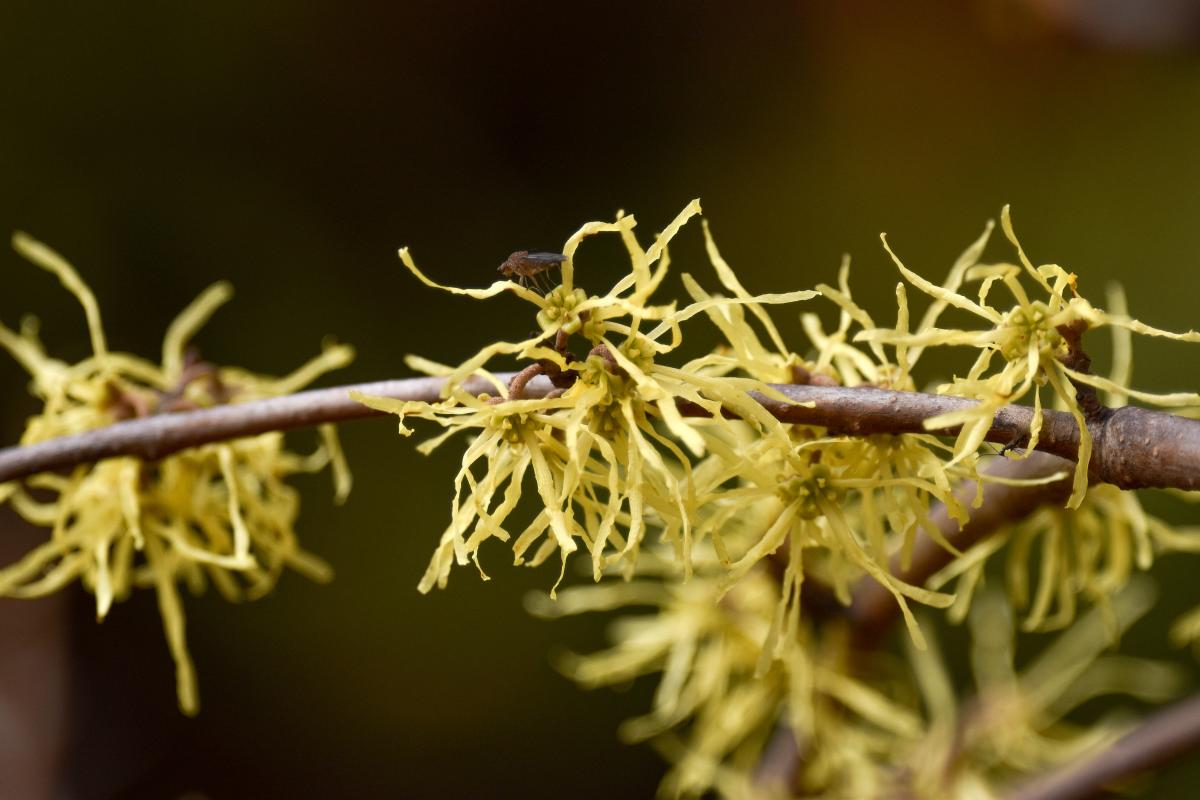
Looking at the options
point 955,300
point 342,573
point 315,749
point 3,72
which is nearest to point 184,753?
point 315,749

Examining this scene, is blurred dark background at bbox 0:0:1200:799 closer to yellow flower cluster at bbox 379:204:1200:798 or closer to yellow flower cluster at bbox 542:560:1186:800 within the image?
yellow flower cluster at bbox 542:560:1186:800

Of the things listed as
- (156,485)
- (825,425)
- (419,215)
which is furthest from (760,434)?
(419,215)

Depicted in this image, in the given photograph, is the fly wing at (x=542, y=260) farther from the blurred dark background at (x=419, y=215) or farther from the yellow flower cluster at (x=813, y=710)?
the blurred dark background at (x=419, y=215)

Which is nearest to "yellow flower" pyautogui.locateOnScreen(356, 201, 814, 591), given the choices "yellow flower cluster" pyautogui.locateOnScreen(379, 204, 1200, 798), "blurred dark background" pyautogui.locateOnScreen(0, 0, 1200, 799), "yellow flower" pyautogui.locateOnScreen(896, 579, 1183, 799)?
"yellow flower cluster" pyautogui.locateOnScreen(379, 204, 1200, 798)

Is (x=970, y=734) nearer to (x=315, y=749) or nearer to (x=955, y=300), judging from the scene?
(x=955, y=300)

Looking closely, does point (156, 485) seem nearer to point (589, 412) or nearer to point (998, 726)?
point (589, 412)

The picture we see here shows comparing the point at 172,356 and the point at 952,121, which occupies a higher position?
the point at 952,121
